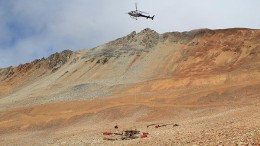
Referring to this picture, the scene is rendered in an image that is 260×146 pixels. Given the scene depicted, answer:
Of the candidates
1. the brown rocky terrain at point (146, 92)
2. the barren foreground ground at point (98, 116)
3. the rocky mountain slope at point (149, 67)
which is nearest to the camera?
the brown rocky terrain at point (146, 92)

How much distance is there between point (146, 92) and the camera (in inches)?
2552

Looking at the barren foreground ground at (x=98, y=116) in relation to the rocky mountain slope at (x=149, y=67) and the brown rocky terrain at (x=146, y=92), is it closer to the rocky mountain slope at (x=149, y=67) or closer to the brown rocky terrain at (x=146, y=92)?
the brown rocky terrain at (x=146, y=92)

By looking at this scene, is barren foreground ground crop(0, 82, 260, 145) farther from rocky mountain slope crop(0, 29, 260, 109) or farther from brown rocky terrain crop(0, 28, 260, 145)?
rocky mountain slope crop(0, 29, 260, 109)

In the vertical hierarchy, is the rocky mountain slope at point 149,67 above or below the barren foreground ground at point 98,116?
above

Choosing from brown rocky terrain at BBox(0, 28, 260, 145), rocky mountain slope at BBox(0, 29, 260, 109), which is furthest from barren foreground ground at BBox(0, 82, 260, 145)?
rocky mountain slope at BBox(0, 29, 260, 109)

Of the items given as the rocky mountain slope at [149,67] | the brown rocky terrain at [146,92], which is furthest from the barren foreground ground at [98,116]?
the rocky mountain slope at [149,67]

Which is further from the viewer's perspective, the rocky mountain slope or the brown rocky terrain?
the rocky mountain slope

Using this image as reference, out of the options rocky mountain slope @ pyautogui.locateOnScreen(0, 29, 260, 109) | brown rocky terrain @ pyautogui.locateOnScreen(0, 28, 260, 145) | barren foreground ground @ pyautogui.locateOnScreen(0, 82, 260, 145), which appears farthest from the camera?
rocky mountain slope @ pyautogui.locateOnScreen(0, 29, 260, 109)

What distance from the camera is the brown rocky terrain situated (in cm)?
3284

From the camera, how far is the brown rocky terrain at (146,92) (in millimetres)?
32844

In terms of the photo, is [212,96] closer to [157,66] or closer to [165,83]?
[165,83]

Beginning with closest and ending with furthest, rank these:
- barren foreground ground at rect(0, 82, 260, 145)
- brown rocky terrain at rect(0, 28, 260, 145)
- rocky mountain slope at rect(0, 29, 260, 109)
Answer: brown rocky terrain at rect(0, 28, 260, 145), barren foreground ground at rect(0, 82, 260, 145), rocky mountain slope at rect(0, 29, 260, 109)

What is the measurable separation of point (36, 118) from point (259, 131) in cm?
3758

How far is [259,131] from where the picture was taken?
2153 centimetres
